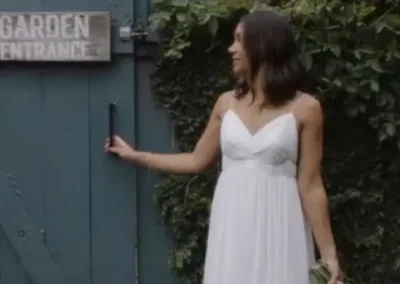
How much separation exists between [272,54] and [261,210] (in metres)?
0.56

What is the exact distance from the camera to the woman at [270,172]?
4.90 metres

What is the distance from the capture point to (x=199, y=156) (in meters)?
5.21

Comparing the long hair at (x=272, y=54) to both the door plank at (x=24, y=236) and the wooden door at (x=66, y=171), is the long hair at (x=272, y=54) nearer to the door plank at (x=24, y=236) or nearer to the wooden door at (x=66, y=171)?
the wooden door at (x=66, y=171)

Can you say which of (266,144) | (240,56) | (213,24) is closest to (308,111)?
(266,144)

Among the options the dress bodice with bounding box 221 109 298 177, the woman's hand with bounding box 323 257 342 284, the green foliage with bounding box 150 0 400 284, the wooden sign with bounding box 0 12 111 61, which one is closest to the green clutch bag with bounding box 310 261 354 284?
the woman's hand with bounding box 323 257 342 284

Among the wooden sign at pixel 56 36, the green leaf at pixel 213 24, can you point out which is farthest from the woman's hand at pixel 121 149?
the green leaf at pixel 213 24

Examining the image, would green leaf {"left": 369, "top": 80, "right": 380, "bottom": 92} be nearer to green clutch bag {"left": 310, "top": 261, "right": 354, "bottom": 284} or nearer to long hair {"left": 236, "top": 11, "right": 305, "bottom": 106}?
long hair {"left": 236, "top": 11, "right": 305, "bottom": 106}

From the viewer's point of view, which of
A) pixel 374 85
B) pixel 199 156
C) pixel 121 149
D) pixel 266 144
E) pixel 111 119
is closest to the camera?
pixel 266 144

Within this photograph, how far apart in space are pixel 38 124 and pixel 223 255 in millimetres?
1325

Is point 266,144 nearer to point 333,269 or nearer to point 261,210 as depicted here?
point 261,210

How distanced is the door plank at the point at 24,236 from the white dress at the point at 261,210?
1.26m

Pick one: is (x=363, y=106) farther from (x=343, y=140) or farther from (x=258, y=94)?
(x=258, y=94)

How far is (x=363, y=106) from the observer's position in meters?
5.70

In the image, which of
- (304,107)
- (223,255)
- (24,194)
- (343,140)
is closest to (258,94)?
(304,107)
